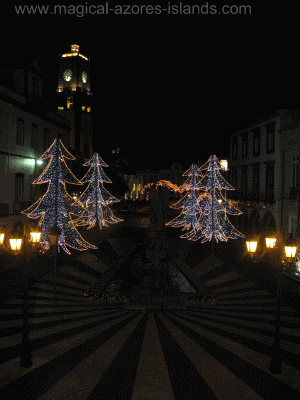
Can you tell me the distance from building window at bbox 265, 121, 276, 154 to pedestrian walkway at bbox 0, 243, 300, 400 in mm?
17741

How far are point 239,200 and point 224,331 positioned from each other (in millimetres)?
26850

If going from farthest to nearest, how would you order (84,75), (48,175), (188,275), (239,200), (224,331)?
(84,75) → (239,200) → (48,175) → (188,275) → (224,331)

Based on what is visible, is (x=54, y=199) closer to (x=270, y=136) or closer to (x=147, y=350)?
(x=147, y=350)

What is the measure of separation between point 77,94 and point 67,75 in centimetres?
484

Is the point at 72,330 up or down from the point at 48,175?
down

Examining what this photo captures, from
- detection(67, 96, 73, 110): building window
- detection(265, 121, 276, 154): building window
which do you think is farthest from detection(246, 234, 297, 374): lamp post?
detection(67, 96, 73, 110): building window

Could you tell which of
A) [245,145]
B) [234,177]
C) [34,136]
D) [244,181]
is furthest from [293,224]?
[34,136]

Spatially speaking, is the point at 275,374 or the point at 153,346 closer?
the point at 275,374

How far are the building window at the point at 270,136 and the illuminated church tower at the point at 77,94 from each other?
31014mm

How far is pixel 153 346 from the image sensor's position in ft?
29.0

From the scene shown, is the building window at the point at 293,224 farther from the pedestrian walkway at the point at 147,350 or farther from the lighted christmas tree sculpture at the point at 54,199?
the lighted christmas tree sculpture at the point at 54,199

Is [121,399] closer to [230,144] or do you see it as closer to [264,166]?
[264,166]

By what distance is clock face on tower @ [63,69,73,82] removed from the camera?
56.9 meters

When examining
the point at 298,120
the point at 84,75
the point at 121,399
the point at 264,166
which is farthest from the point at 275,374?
the point at 84,75
